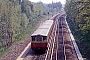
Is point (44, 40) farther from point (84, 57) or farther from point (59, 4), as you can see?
point (59, 4)

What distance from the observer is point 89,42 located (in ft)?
95.6

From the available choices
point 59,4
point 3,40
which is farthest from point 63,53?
point 59,4

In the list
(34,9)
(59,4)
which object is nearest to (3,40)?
(34,9)

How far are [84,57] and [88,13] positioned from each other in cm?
589

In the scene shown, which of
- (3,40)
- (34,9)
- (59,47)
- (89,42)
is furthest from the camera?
(34,9)

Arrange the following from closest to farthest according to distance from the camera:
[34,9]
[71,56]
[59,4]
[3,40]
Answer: [71,56]
[3,40]
[34,9]
[59,4]

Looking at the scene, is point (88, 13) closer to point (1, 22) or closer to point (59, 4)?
point (1, 22)

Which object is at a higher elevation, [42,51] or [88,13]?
[88,13]

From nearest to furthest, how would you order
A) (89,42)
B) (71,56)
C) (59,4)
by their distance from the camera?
(71,56) < (89,42) < (59,4)

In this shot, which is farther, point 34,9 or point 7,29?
point 34,9

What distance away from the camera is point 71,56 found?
26844 mm

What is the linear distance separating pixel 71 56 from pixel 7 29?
23.1 meters

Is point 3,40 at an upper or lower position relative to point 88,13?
lower

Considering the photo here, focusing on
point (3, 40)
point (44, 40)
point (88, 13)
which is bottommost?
point (3, 40)
